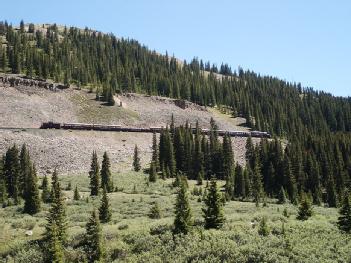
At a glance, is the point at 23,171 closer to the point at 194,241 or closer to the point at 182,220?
the point at 182,220

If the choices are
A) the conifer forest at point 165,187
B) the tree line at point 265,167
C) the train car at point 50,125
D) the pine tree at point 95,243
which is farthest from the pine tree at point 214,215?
the train car at point 50,125

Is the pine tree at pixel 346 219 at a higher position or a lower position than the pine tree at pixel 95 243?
higher

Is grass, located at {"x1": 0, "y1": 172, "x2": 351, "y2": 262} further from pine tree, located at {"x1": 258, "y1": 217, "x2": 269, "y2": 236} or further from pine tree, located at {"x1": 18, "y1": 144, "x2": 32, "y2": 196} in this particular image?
pine tree, located at {"x1": 18, "y1": 144, "x2": 32, "y2": 196}

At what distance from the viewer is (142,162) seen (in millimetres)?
110938

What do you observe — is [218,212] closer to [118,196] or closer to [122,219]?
[122,219]

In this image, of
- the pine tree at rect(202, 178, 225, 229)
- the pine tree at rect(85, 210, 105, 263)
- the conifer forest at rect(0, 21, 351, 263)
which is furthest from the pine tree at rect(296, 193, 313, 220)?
the pine tree at rect(85, 210, 105, 263)

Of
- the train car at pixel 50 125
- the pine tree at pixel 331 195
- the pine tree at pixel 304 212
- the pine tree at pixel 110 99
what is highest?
the pine tree at pixel 110 99

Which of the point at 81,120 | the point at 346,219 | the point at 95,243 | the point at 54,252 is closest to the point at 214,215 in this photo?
the point at 95,243

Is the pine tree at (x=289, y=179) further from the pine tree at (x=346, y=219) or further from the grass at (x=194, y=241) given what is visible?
the pine tree at (x=346, y=219)

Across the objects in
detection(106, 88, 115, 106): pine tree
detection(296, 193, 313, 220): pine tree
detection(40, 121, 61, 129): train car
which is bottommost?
detection(296, 193, 313, 220): pine tree

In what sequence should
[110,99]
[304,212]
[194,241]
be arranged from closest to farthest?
[194,241] < [304,212] < [110,99]

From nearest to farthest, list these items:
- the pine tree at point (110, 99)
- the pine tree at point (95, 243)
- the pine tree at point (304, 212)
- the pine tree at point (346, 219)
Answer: the pine tree at point (95, 243) < the pine tree at point (346, 219) < the pine tree at point (304, 212) < the pine tree at point (110, 99)

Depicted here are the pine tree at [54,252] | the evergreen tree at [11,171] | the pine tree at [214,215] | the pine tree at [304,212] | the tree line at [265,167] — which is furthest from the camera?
the tree line at [265,167]

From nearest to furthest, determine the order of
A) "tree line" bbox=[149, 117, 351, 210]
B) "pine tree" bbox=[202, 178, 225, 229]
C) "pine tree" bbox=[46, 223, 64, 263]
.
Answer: "pine tree" bbox=[46, 223, 64, 263], "pine tree" bbox=[202, 178, 225, 229], "tree line" bbox=[149, 117, 351, 210]
